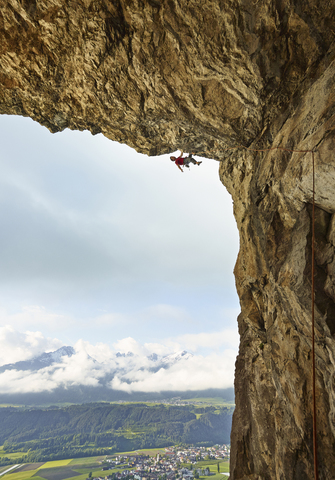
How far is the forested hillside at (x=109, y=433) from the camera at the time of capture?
5861 inches

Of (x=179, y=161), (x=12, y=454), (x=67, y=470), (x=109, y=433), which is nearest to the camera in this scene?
(x=179, y=161)

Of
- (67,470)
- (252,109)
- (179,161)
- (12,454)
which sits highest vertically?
(179,161)

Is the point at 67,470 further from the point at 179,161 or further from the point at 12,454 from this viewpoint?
the point at 179,161

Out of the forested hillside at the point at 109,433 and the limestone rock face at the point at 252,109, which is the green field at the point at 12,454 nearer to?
the forested hillside at the point at 109,433

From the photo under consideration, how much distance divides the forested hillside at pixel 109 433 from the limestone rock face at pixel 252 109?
172 m

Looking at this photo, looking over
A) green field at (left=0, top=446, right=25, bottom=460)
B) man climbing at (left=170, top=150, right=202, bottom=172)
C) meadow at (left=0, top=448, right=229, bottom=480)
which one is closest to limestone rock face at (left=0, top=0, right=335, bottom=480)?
man climbing at (left=170, top=150, right=202, bottom=172)

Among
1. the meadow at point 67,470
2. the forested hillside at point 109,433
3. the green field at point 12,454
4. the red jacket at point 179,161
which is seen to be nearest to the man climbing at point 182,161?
the red jacket at point 179,161

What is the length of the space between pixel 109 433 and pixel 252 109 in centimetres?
Answer: 21927

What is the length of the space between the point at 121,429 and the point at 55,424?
57582 mm

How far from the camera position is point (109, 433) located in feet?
568

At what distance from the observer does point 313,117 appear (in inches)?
291

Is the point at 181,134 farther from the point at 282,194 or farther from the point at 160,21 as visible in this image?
the point at 282,194

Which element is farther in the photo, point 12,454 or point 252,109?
point 12,454

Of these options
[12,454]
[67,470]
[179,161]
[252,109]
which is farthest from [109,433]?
[252,109]
